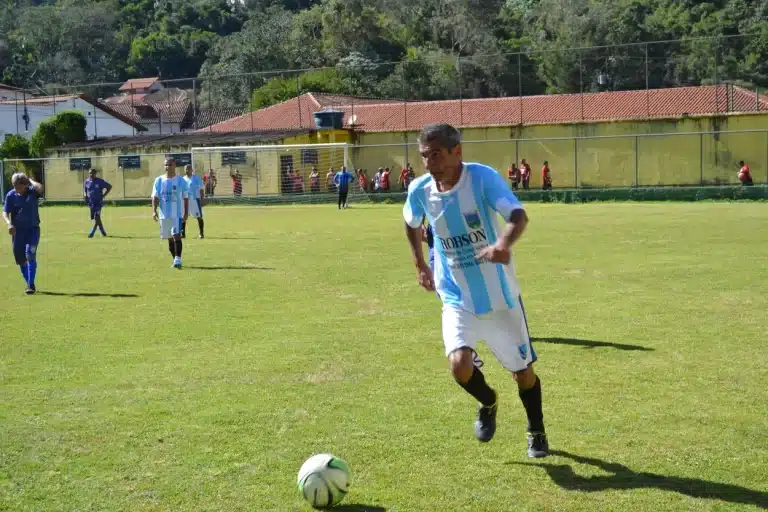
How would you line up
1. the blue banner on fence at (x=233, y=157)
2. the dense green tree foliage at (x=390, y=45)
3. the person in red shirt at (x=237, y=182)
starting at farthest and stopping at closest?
the dense green tree foliage at (x=390, y=45) → the blue banner on fence at (x=233, y=157) → the person in red shirt at (x=237, y=182)

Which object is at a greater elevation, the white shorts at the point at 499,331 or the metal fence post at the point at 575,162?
the metal fence post at the point at 575,162

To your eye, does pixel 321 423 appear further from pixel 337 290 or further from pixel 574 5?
pixel 574 5

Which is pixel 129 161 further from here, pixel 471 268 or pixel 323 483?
pixel 323 483

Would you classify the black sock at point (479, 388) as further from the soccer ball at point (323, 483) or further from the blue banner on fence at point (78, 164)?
the blue banner on fence at point (78, 164)

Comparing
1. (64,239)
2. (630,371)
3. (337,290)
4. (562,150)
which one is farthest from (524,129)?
(630,371)

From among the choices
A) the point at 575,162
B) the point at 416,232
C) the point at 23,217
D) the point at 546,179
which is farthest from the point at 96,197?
the point at 575,162

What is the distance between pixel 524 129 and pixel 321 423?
42.3 m

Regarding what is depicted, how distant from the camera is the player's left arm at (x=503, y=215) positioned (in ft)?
17.4

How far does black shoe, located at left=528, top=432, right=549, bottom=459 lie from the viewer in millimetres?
5887

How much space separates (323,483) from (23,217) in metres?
10.8

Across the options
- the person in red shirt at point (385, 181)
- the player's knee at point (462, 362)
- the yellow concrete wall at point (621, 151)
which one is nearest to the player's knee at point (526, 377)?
the player's knee at point (462, 362)

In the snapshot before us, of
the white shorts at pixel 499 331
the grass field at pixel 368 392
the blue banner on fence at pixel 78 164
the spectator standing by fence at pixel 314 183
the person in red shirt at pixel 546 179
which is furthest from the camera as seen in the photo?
the blue banner on fence at pixel 78 164

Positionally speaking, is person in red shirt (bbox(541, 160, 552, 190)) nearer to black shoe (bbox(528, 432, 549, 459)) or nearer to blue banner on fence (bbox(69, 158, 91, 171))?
blue banner on fence (bbox(69, 158, 91, 171))

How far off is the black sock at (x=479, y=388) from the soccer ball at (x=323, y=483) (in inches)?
39.3
